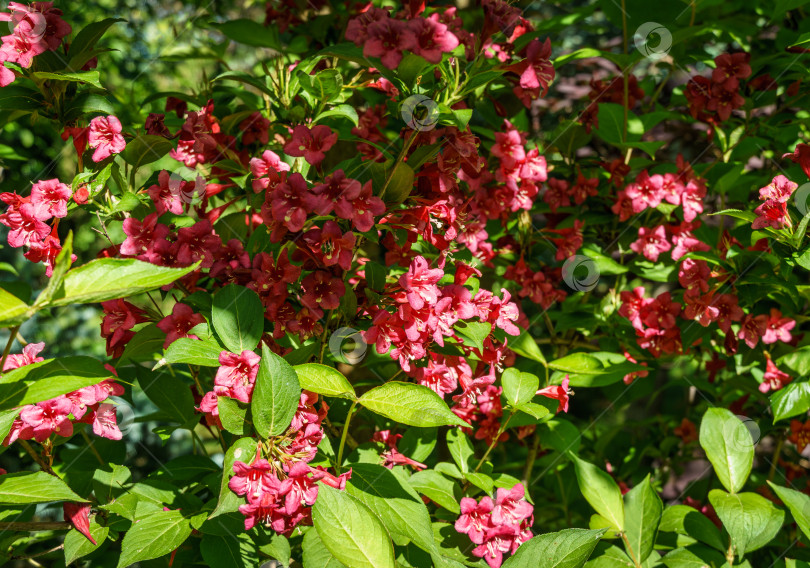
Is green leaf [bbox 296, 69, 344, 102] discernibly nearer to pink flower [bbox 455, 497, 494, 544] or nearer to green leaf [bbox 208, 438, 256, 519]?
green leaf [bbox 208, 438, 256, 519]

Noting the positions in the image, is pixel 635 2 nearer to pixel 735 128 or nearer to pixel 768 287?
pixel 735 128

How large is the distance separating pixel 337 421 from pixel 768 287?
3.38ft

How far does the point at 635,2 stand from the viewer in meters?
1.87

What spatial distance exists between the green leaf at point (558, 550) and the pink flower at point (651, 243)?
3.05 ft

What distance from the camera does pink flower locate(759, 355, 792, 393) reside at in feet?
5.57

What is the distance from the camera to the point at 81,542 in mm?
1174

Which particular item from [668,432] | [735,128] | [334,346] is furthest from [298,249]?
[668,432]

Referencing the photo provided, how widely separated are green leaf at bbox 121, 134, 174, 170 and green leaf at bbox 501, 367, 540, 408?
0.83 metres

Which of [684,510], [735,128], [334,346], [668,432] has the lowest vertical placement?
[668,432]

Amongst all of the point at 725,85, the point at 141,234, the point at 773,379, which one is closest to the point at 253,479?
the point at 141,234

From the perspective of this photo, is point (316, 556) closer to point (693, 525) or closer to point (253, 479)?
point (253, 479)

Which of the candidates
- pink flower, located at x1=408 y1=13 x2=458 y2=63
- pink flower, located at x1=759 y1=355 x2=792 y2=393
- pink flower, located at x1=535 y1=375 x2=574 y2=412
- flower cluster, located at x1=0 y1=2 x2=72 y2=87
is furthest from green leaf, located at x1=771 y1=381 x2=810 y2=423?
flower cluster, located at x1=0 y1=2 x2=72 y2=87

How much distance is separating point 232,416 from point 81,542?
379mm

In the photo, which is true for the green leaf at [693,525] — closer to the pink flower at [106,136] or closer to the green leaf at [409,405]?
the green leaf at [409,405]
